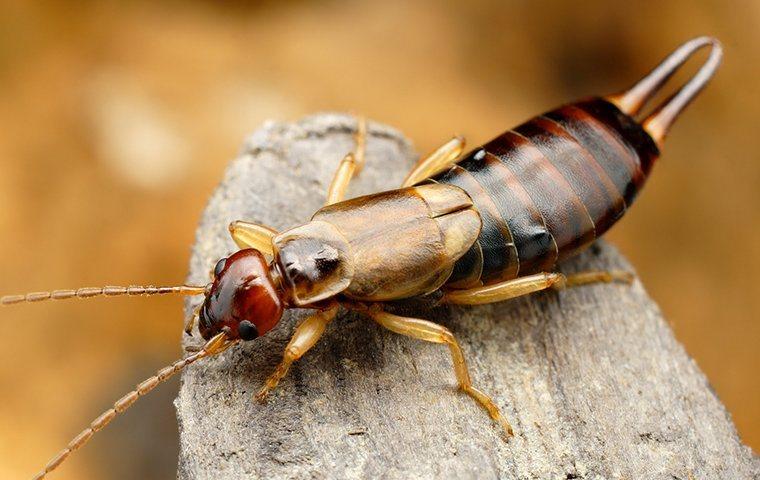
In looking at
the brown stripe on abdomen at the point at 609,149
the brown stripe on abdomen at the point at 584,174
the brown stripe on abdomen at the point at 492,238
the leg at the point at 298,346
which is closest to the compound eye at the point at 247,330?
the leg at the point at 298,346

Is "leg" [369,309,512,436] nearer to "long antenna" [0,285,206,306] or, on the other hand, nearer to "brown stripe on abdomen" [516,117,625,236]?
"long antenna" [0,285,206,306]

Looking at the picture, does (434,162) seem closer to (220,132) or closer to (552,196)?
(552,196)

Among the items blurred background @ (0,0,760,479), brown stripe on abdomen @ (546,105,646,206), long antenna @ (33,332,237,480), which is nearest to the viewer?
long antenna @ (33,332,237,480)

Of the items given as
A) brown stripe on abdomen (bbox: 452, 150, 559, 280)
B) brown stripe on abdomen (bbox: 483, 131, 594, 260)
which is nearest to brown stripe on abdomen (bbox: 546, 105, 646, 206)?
brown stripe on abdomen (bbox: 483, 131, 594, 260)

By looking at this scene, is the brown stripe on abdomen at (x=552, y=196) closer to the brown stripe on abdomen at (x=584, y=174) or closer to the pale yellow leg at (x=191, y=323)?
the brown stripe on abdomen at (x=584, y=174)

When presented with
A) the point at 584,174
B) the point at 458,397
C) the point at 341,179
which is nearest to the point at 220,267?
the point at 341,179

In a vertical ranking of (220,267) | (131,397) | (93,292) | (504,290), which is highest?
(93,292)
